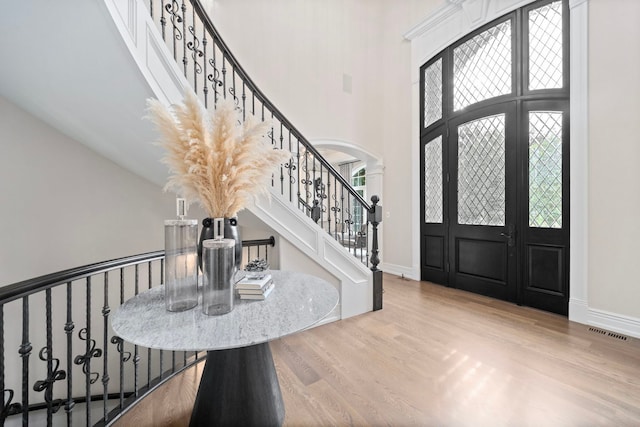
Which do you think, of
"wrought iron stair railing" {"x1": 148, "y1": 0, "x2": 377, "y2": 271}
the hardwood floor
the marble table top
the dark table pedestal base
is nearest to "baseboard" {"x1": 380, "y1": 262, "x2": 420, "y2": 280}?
"wrought iron stair railing" {"x1": 148, "y1": 0, "x2": 377, "y2": 271}

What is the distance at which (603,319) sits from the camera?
256 centimetres

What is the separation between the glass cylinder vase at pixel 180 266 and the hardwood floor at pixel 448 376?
Answer: 2.92 feet

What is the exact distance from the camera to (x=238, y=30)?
3967mm

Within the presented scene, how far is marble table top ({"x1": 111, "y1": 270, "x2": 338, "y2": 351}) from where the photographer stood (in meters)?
0.85

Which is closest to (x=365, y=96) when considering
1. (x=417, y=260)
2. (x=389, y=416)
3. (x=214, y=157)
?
(x=417, y=260)

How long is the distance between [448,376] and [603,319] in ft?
6.58

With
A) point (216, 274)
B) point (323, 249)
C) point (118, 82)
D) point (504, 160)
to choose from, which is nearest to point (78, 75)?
point (118, 82)

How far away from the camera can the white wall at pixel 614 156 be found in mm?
2420

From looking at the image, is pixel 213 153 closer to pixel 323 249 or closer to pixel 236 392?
pixel 236 392

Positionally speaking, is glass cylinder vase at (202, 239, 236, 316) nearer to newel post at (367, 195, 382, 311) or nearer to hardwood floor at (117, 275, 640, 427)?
hardwood floor at (117, 275, 640, 427)

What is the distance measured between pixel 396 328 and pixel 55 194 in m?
3.72

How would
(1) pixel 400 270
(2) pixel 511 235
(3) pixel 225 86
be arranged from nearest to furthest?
(3) pixel 225 86, (2) pixel 511 235, (1) pixel 400 270

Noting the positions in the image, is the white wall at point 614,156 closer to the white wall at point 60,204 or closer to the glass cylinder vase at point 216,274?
the glass cylinder vase at point 216,274

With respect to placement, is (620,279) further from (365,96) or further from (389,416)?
(365,96)
